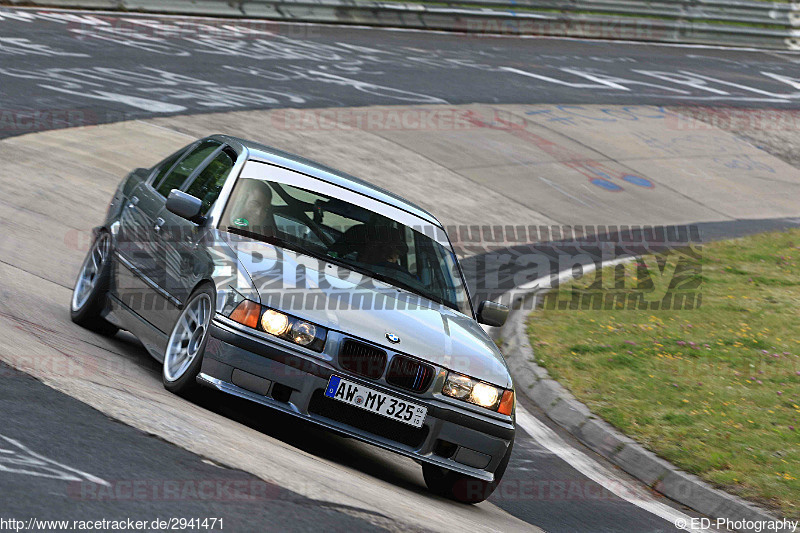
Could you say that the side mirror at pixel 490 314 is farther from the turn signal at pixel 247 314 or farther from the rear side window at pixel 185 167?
the rear side window at pixel 185 167

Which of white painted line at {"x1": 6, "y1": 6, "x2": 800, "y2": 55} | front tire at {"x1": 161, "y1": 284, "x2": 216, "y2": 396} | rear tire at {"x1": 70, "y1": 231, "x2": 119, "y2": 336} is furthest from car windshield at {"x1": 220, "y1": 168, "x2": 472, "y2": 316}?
white painted line at {"x1": 6, "y1": 6, "x2": 800, "y2": 55}

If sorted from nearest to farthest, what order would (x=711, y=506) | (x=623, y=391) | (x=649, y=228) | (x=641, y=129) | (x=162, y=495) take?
(x=162, y=495)
(x=711, y=506)
(x=623, y=391)
(x=649, y=228)
(x=641, y=129)

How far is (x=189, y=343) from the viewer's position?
6.80 m

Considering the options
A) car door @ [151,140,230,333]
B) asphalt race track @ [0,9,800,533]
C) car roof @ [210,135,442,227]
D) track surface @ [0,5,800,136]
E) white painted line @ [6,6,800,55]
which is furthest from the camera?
white painted line @ [6,6,800,55]

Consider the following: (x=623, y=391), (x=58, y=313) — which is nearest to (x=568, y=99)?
(x=623, y=391)

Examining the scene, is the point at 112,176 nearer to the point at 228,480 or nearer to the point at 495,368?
the point at 495,368

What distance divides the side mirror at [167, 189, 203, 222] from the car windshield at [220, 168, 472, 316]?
199mm

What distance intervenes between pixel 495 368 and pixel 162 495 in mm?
2514

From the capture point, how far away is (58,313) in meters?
8.87

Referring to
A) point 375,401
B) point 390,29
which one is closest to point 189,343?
point 375,401

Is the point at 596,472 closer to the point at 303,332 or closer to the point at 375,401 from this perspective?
the point at 375,401

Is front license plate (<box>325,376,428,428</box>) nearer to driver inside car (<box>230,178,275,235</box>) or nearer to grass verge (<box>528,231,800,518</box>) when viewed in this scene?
driver inside car (<box>230,178,275,235</box>)

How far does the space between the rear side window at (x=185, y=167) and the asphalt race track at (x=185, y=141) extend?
49.0 inches

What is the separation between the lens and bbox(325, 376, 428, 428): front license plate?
20.8ft
